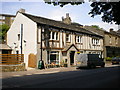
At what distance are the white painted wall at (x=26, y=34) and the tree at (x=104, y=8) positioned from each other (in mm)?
11625

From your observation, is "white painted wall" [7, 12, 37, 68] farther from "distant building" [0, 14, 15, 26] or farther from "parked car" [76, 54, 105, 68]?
"distant building" [0, 14, 15, 26]

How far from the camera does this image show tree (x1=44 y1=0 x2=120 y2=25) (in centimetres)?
1261

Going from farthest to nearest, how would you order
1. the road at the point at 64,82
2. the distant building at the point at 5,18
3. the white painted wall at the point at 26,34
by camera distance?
the distant building at the point at 5,18
the white painted wall at the point at 26,34
the road at the point at 64,82

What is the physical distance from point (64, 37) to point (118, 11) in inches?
610

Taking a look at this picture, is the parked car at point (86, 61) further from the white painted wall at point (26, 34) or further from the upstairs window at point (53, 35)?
the white painted wall at point (26, 34)

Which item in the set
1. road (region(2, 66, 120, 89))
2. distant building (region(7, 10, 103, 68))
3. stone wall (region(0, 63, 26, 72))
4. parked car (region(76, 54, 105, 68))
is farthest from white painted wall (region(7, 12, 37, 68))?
road (region(2, 66, 120, 89))

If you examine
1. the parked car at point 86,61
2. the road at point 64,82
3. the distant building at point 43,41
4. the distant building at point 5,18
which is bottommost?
the road at point 64,82

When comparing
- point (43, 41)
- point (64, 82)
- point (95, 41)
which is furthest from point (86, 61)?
point (95, 41)

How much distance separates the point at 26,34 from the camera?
26.3 m

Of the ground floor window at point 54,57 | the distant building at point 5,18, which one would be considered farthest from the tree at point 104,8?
the distant building at point 5,18

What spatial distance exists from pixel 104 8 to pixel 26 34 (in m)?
14.9

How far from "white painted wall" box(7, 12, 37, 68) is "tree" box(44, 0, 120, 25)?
11625mm

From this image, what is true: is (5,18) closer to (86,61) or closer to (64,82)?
(86,61)

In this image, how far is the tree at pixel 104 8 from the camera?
12614mm
